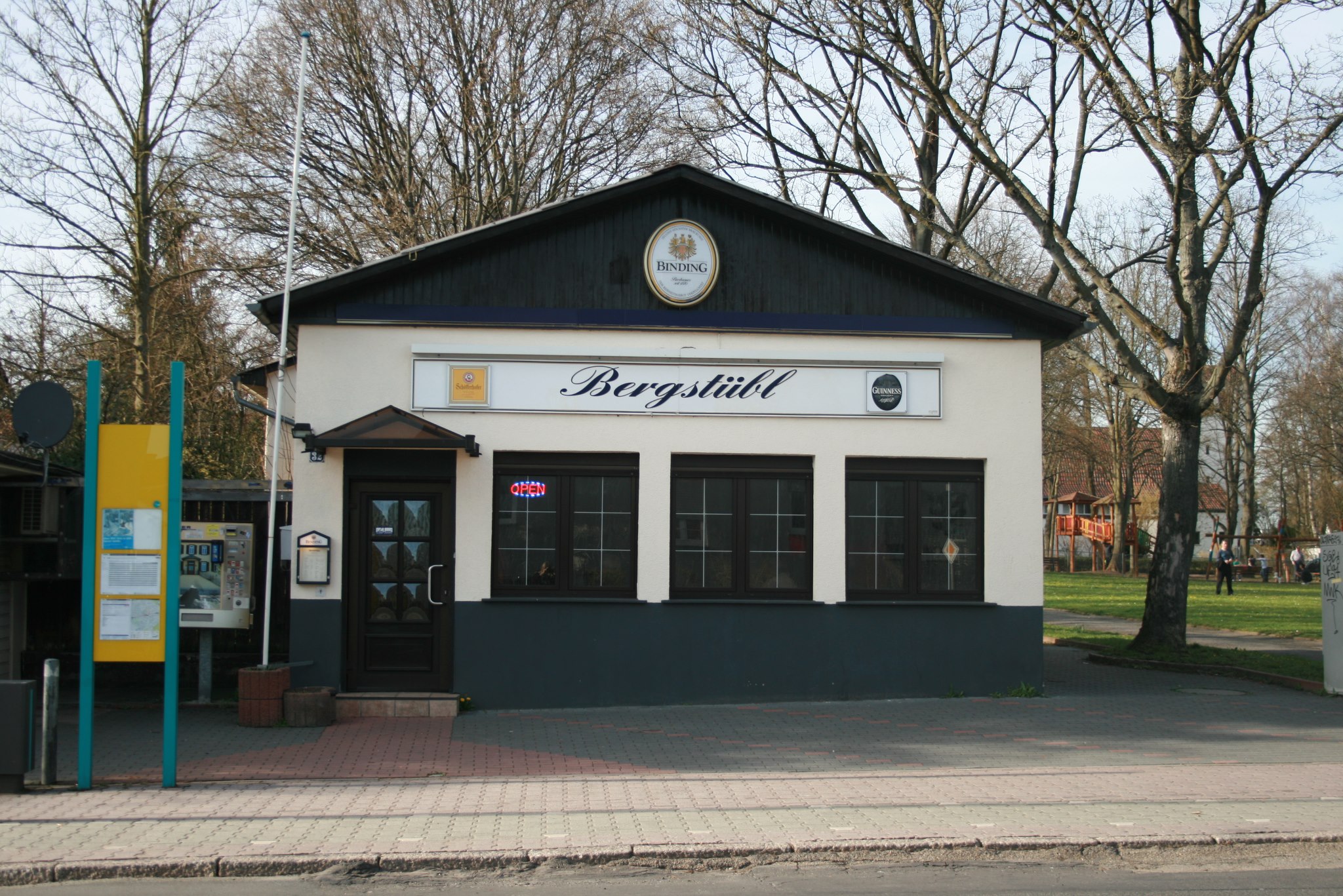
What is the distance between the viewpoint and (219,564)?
12164 mm

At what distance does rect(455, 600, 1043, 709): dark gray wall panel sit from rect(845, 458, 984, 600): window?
0.28m

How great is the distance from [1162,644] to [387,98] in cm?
1903

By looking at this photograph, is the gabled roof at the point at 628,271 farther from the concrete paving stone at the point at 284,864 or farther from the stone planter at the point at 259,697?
the concrete paving stone at the point at 284,864

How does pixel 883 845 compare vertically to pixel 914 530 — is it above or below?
below

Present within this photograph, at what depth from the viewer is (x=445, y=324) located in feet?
39.9

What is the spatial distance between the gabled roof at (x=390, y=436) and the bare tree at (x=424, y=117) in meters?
12.6

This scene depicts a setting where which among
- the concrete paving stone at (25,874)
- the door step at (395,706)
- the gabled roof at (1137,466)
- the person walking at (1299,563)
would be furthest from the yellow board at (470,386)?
the person walking at (1299,563)

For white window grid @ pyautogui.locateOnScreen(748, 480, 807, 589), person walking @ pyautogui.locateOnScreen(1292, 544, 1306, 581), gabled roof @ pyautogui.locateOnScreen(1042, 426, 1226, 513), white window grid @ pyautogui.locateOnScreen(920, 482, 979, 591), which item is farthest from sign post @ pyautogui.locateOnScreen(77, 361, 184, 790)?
person walking @ pyautogui.locateOnScreen(1292, 544, 1306, 581)

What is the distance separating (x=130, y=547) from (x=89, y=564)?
312 mm

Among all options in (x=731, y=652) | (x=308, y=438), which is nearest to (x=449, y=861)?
(x=731, y=652)

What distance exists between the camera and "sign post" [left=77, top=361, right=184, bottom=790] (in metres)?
8.45

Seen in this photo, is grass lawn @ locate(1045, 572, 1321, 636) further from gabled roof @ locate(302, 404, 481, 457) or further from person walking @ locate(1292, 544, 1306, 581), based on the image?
gabled roof @ locate(302, 404, 481, 457)

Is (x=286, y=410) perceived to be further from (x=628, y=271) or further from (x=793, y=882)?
(x=793, y=882)

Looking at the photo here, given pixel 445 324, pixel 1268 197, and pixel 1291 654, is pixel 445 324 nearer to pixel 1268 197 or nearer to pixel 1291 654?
pixel 1268 197
